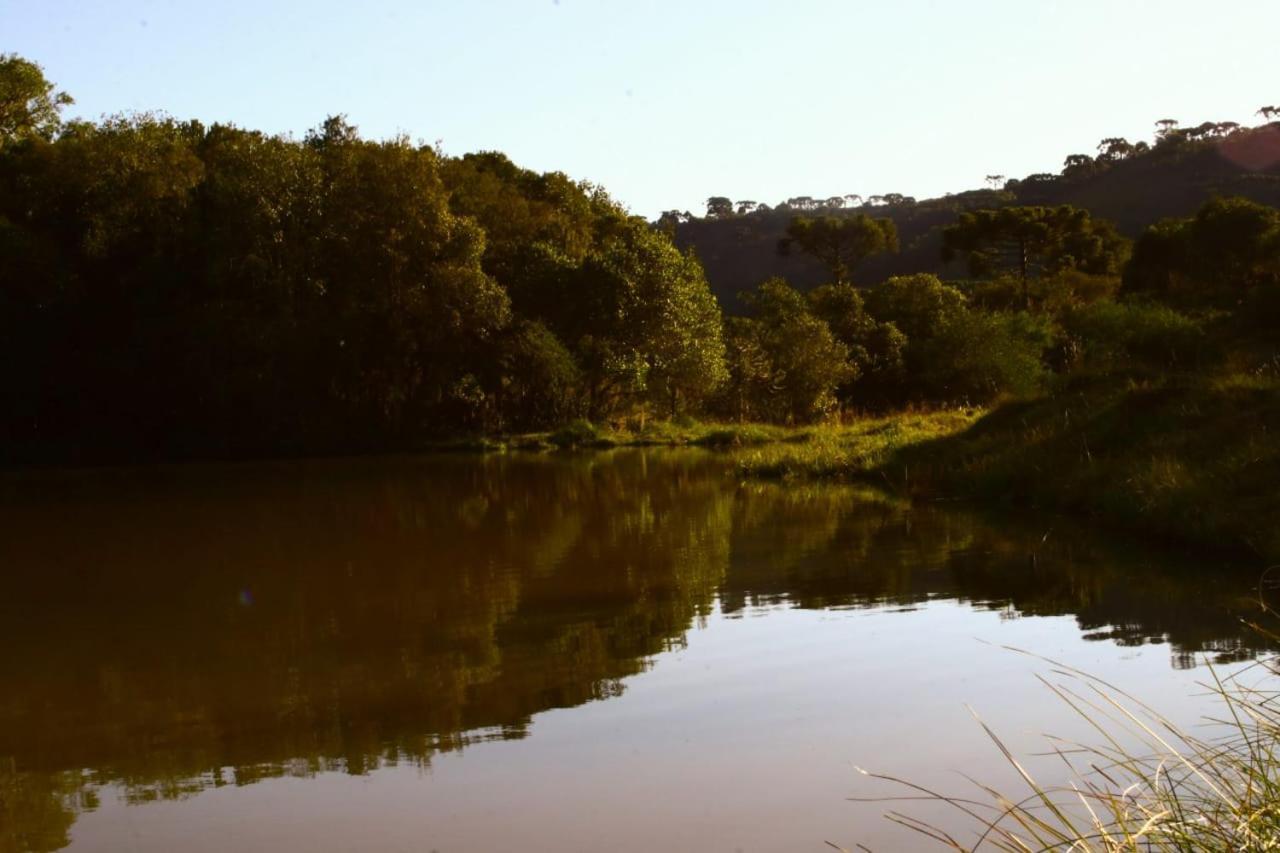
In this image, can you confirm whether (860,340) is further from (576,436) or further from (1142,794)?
(1142,794)

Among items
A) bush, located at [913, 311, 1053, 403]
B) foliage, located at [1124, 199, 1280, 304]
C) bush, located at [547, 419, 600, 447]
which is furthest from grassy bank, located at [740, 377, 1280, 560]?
foliage, located at [1124, 199, 1280, 304]

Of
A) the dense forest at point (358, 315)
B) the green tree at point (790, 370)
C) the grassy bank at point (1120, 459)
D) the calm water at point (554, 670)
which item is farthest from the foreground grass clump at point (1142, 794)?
the green tree at point (790, 370)

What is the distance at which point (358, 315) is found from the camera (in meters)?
33.7

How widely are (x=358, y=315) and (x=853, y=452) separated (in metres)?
16.6

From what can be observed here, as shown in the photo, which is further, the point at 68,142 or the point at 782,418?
the point at 782,418

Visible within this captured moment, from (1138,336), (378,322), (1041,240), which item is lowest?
(1138,336)

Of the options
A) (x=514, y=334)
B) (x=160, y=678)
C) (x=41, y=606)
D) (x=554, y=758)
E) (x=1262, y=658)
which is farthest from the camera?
(x=514, y=334)

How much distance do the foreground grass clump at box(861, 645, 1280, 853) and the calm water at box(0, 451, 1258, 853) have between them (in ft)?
1.08

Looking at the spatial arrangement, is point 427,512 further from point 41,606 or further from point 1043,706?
point 1043,706

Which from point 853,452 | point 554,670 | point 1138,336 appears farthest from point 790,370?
point 554,670

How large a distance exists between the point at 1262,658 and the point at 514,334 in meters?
28.6

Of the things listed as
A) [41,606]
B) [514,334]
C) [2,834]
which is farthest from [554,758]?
[514,334]

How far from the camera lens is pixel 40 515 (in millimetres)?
20297

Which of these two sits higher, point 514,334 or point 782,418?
point 514,334
